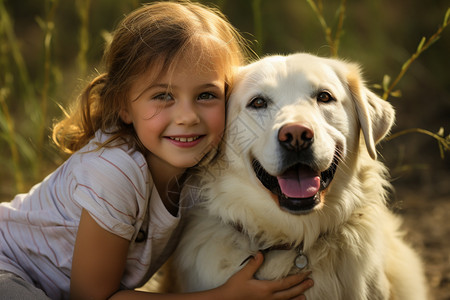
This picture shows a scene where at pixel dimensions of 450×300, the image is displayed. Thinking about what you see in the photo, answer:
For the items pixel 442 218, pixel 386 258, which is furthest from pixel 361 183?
pixel 442 218

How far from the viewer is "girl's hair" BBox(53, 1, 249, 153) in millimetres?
2340

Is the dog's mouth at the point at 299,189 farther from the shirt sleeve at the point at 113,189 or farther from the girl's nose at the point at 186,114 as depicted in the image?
the shirt sleeve at the point at 113,189

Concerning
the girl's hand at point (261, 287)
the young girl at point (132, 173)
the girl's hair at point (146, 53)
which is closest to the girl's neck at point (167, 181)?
the young girl at point (132, 173)

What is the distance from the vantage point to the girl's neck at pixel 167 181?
2.52 m

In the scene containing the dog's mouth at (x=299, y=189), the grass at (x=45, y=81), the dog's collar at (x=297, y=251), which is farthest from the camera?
the grass at (x=45, y=81)

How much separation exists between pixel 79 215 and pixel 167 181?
0.46 metres

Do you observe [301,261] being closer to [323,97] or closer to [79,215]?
[323,97]

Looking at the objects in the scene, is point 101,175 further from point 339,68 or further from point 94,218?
point 339,68

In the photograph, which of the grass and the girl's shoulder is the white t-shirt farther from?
the grass

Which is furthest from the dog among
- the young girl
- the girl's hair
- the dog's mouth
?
the girl's hair

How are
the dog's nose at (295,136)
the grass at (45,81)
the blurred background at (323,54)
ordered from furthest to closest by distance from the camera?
Answer: the blurred background at (323,54) < the grass at (45,81) < the dog's nose at (295,136)

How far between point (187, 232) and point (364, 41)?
16.3 ft

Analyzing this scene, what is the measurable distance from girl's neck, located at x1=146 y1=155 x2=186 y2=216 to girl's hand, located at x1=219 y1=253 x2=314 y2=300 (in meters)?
0.50

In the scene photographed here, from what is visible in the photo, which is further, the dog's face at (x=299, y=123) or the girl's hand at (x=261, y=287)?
the girl's hand at (x=261, y=287)
